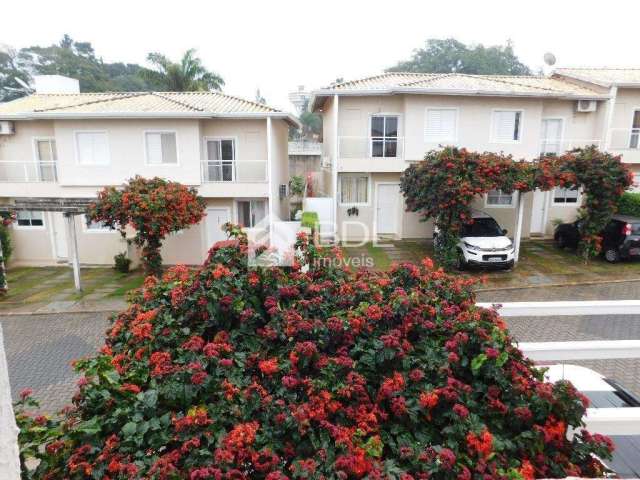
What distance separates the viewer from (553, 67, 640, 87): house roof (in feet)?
57.1

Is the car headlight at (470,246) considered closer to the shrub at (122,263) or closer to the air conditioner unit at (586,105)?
the air conditioner unit at (586,105)

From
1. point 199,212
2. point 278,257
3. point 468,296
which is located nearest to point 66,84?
point 199,212

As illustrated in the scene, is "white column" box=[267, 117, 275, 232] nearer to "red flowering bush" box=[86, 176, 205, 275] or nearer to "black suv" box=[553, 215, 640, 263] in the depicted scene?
"red flowering bush" box=[86, 176, 205, 275]

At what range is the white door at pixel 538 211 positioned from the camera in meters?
18.7

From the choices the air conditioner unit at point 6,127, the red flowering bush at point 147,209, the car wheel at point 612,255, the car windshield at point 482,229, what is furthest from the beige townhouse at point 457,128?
the air conditioner unit at point 6,127

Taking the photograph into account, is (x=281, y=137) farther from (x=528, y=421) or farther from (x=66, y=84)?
(x=528, y=421)

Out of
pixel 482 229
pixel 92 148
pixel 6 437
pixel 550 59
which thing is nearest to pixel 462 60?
pixel 550 59

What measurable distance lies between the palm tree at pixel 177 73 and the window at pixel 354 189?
582 inches

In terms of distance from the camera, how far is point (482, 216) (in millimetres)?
15242

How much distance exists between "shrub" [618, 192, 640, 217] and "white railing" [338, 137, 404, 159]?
9545 mm

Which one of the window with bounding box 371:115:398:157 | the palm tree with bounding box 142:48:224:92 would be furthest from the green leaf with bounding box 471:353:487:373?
the palm tree with bounding box 142:48:224:92

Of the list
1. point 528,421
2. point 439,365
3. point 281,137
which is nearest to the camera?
point 528,421

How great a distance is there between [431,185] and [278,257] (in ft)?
34.9

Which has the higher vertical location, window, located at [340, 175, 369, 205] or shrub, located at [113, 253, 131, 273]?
window, located at [340, 175, 369, 205]
